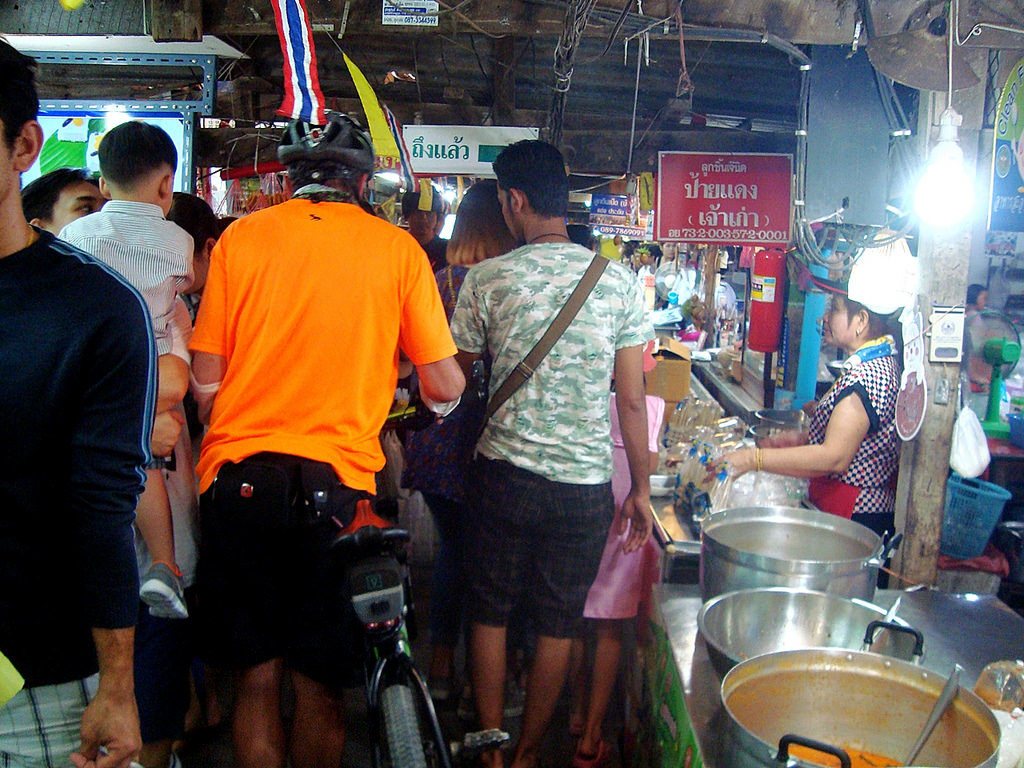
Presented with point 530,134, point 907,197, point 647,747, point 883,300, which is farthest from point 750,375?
point 647,747

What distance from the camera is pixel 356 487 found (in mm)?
2336

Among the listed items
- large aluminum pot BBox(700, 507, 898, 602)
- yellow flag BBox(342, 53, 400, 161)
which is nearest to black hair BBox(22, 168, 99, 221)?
yellow flag BBox(342, 53, 400, 161)

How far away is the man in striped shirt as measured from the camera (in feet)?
7.80

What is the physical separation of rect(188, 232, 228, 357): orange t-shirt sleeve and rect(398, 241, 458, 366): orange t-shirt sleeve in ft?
1.77

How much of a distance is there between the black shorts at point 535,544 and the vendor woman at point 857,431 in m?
0.86

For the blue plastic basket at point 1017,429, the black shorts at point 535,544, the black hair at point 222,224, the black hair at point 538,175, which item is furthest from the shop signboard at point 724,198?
the black shorts at point 535,544

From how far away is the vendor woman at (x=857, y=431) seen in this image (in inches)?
Result: 128

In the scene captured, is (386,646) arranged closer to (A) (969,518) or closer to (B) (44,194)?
(B) (44,194)

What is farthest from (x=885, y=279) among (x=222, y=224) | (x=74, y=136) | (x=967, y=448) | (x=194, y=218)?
(x=74, y=136)

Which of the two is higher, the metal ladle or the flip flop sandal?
the metal ladle

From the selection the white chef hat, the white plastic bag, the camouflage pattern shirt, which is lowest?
the white plastic bag

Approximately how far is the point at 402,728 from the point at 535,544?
1.00 m

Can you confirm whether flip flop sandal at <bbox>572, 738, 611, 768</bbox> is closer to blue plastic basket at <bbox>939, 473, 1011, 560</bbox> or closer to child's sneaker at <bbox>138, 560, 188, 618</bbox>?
child's sneaker at <bbox>138, 560, 188, 618</bbox>

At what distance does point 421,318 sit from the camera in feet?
7.89
